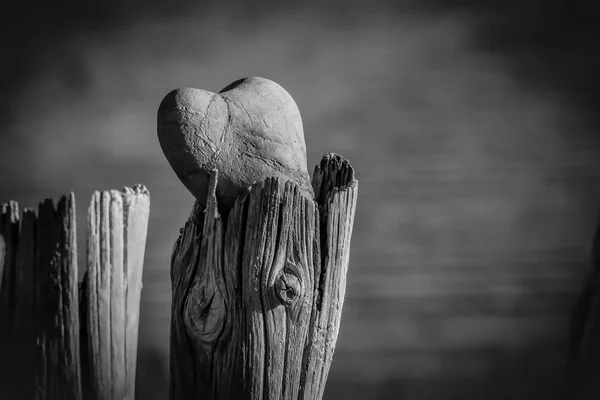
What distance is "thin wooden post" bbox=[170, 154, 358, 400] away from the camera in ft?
8.82

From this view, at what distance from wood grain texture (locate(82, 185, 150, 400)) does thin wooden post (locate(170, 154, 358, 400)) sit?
268 millimetres

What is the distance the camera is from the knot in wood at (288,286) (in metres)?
2.70

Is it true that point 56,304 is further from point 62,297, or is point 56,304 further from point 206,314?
point 206,314

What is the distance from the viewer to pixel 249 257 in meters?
2.69

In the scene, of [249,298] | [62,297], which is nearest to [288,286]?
[249,298]

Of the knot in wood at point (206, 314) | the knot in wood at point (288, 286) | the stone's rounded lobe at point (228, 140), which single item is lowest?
the knot in wood at point (206, 314)

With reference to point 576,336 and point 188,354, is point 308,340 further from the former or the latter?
point 576,336

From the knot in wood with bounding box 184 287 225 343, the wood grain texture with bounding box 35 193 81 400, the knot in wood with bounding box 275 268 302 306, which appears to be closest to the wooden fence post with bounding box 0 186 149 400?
the wood grain texture with bounding box 35 193 81 400

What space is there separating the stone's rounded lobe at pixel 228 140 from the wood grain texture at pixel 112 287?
320 mm

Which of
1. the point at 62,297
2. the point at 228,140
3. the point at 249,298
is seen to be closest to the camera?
the point at 62,297

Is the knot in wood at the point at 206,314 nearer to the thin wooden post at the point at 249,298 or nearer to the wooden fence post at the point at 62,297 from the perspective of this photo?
the thin wooden post at the point at 249,298

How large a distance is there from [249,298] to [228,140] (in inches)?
22.4

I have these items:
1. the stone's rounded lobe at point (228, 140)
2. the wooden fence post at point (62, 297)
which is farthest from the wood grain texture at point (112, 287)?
the stone's rounded lobe at point (228, 140)

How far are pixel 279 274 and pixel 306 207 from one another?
25cm
